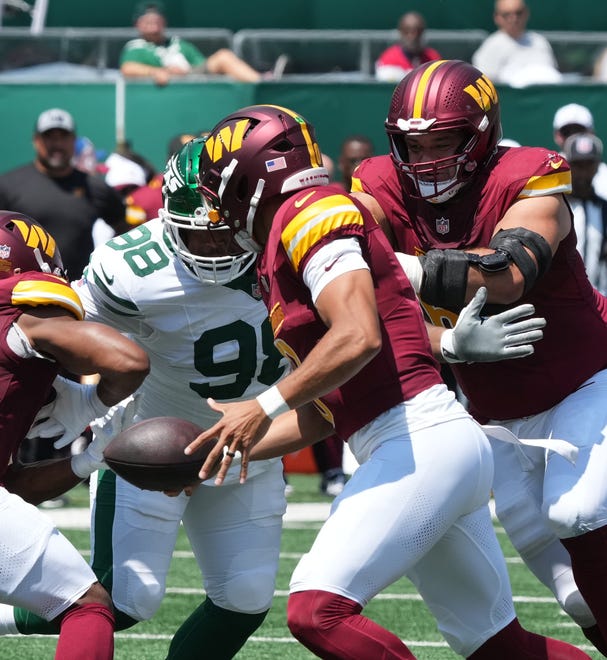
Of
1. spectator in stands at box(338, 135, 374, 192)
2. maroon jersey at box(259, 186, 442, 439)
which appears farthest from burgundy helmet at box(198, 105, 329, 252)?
spectator in stands at box(338, 135, 374, 192)

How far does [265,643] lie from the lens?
5.04 metres

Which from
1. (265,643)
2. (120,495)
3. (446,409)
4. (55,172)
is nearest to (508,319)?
(446,409)

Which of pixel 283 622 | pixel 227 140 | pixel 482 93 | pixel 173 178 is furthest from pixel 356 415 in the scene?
pixel 283 622

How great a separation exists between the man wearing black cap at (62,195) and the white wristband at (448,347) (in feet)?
14.2

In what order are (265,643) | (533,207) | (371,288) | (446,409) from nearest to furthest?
(371,288) < (446,409) < (533,207) < (265,643)

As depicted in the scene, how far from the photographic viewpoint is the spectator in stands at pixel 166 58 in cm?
1023

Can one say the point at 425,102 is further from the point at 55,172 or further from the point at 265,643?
the point at 55,172

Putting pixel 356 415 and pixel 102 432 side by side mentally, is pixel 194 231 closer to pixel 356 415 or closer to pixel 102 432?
pixel 102 432

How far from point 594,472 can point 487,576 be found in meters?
0.51

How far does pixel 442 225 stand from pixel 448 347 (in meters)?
0.53

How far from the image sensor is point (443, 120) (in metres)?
3.88

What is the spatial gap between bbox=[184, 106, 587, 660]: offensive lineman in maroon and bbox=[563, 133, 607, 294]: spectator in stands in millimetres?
4198

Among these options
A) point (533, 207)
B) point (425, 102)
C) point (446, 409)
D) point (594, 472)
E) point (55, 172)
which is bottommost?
point (55, 172)

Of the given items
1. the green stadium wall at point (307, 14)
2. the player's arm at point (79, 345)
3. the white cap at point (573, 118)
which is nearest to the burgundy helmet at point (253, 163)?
the player's arm at point (79, 345)
